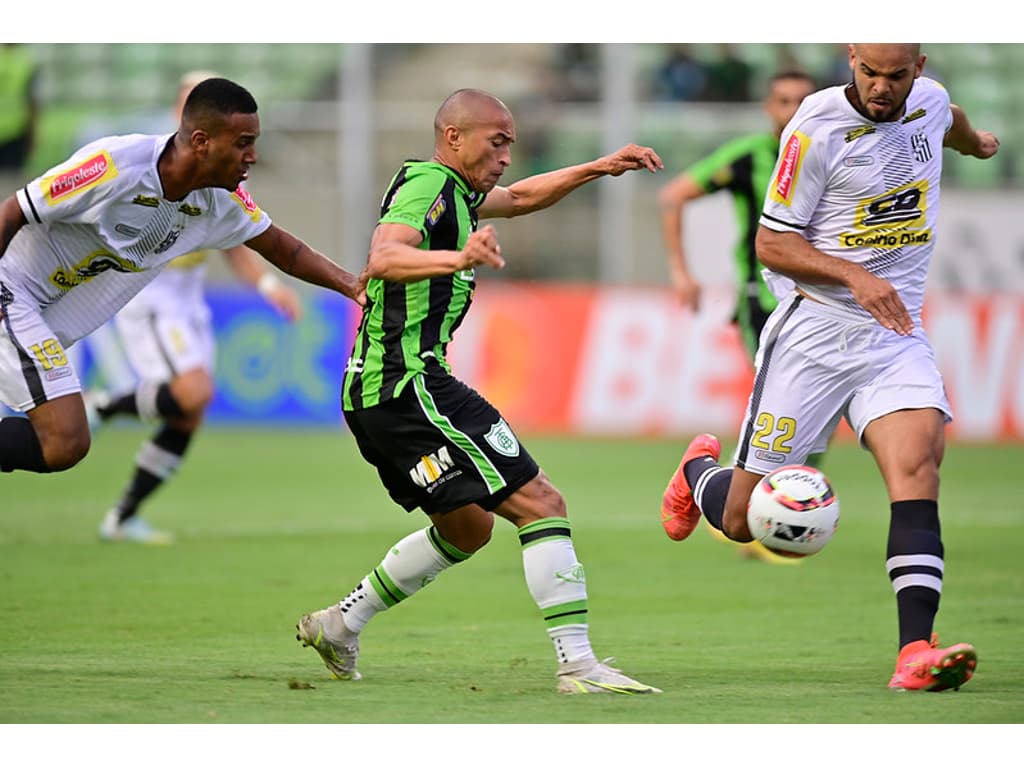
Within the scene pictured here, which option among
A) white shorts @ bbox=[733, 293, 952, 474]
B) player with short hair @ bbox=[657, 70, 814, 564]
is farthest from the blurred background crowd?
white shorts @ bbox=[733, 293, 952, 474]

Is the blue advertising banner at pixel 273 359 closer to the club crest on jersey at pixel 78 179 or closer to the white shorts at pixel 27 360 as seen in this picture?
the white shorts at pixel 27 360

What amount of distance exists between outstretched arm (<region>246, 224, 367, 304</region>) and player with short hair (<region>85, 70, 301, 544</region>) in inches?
132

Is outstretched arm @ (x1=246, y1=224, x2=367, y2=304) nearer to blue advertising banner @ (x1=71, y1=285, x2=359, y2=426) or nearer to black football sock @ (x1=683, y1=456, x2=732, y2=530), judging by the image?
black football sock @ (x1=683, y1=456, x2=732, y2=530)

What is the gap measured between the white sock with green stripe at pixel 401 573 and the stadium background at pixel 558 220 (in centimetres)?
1223

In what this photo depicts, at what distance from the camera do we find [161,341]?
37.1ft

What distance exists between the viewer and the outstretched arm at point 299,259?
699 centimetres

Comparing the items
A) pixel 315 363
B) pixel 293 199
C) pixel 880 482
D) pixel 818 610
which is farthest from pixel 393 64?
pixel 818 610

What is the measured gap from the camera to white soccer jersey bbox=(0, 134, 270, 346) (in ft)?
22.1

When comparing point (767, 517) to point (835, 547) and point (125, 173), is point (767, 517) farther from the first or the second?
point (835, 547)

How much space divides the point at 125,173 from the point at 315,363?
40.8 ft

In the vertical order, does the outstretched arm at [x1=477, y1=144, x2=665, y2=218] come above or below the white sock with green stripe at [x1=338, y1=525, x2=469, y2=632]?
above

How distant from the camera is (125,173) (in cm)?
675

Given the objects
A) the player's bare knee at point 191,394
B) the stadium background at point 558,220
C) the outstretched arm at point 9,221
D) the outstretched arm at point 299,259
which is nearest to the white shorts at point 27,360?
the outstretched arm at point 9,221

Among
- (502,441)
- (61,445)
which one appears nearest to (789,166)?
(502,441)
